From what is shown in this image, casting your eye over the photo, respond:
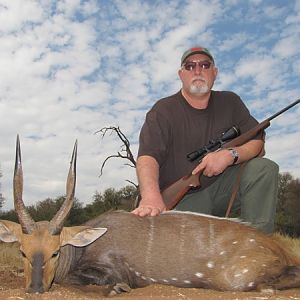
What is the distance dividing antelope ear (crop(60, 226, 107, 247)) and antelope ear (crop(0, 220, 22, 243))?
37 centimetres

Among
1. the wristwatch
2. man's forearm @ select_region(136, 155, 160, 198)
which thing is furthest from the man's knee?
man's forearm @ select_region(136, 155, 160, 198)

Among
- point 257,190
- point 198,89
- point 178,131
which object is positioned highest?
point 198,89

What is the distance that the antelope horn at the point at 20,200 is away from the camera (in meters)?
4.19

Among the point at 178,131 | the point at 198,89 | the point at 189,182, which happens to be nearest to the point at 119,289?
the point at 189,182

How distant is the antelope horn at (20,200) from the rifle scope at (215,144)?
1.98 meters

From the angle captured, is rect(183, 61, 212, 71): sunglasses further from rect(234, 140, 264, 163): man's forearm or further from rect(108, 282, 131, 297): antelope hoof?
rect(108, 282, 131, 297): antelope hoof

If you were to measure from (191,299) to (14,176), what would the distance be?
1802mm

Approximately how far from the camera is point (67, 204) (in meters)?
4.30

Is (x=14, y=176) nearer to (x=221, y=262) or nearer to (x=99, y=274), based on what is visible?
(x=99, y=274)

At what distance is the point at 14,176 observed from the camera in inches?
171

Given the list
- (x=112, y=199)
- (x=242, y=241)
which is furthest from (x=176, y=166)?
(x=112, y=199)

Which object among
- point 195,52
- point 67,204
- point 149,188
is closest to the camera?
point 67,204

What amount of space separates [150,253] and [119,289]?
0.48m

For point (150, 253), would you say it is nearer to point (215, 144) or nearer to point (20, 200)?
point (20, 200)
